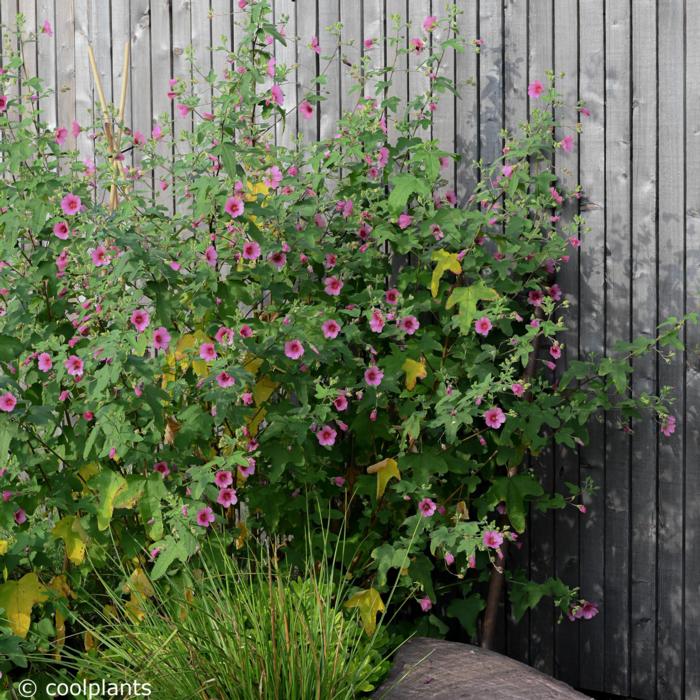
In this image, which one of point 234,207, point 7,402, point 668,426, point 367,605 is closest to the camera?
point 7,402

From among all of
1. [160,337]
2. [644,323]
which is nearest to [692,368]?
[644,323]

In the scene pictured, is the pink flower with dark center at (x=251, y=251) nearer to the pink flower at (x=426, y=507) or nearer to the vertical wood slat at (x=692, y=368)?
the pink flower at (x=426, y=507)

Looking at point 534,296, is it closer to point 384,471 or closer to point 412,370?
point 412,370

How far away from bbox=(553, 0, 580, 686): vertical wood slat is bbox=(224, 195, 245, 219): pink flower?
1.14 m

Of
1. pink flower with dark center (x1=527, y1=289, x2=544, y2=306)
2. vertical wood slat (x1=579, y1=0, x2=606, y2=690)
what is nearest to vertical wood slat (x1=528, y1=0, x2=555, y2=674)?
vertical wood slat (x1=579, y1=0, x2=606, y2=690)

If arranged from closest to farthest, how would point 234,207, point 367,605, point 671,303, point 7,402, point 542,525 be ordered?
point 7,402 < point 234,207 < point 367,605 < point 671,303 < point 542,525

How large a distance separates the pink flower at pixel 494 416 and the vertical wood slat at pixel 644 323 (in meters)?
0.56

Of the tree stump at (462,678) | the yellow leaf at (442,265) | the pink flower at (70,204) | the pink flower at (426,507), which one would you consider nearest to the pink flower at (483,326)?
the yellow leaf at (442,265)

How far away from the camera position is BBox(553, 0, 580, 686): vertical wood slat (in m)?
3.49

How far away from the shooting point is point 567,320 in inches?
139

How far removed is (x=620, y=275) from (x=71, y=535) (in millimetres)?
1863

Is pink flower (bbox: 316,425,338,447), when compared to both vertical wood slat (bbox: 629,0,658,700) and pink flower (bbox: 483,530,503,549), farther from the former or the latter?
vertical wood slat (bbox: 629,0,658,700)

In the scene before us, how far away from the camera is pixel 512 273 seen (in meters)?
3.56

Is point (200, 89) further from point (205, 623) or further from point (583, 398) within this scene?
point (205, 623)
